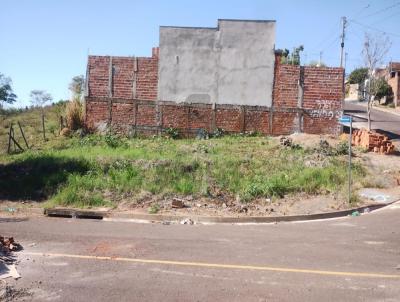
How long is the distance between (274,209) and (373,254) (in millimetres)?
5292

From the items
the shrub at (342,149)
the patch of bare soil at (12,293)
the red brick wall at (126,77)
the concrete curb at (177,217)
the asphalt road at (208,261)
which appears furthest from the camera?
the red brick wall at (126,77)

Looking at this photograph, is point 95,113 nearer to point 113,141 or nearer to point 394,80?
point 113,141

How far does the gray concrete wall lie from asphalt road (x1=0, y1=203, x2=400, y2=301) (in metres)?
12.2

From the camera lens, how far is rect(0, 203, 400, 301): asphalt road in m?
7.08

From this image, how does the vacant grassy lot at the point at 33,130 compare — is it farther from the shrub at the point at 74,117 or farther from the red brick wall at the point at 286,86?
the red brick wall at the point at 286,86

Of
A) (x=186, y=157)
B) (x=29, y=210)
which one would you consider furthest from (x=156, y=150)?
(x=29, y=210)

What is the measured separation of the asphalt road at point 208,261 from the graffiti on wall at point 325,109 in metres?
11.5

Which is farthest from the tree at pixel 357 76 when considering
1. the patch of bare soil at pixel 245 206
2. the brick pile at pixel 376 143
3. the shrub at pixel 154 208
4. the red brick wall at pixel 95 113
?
the shrub at pixel 154 208

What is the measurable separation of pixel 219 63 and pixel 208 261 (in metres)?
16.6

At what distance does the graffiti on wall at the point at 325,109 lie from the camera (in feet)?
77.8

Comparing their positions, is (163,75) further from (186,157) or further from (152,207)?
(152,207)

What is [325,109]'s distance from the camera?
23.7 m

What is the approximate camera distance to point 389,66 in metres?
62.8

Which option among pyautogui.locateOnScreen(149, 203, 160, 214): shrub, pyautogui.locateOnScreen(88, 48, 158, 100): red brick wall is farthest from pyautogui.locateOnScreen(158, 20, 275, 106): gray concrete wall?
pyautogui.locateOnScreen(149, 203, 160, 214): shrub
